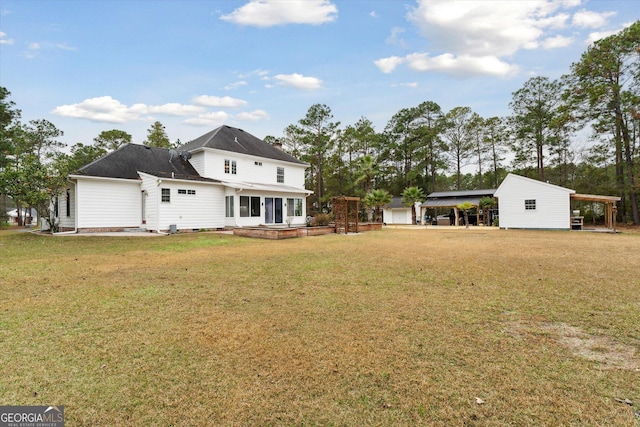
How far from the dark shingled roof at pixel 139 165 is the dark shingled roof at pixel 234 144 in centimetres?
→ 161

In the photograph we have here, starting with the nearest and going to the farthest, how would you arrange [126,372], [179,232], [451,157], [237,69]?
[126,372] → [179,232] → [237,69] → [451,157]

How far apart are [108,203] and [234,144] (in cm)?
924

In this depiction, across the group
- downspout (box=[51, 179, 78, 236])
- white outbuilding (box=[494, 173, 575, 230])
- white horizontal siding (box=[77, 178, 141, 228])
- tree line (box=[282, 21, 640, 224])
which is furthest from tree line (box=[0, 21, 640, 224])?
white outbuilding (box=[494, 173, 575, 230])

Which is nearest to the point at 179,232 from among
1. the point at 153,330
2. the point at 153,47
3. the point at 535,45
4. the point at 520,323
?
the point at 153,47

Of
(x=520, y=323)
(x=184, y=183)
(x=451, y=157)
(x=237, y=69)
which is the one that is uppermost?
(x=237, y=69)

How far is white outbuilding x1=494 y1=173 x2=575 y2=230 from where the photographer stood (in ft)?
70.6

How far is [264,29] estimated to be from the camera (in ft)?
56.2

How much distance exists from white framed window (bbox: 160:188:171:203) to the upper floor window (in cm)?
524

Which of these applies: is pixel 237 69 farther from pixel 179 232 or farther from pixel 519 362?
pixel 519 362

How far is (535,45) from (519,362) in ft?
68.7

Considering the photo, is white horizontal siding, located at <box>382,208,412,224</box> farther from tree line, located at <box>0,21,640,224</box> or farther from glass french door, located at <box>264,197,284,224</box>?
glass french door, located at <box>264,197,284,224</box>

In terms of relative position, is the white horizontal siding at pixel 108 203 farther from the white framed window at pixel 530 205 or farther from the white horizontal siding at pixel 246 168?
the white framed window at pixel 530 205

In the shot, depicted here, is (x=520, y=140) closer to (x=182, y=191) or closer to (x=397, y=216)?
(x=397, y=216)

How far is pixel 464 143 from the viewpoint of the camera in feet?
128
